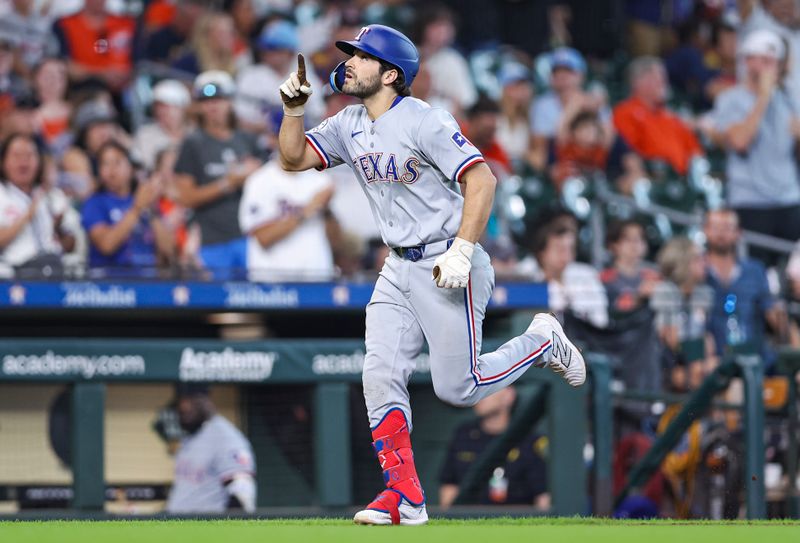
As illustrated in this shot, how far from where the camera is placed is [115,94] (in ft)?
36.9

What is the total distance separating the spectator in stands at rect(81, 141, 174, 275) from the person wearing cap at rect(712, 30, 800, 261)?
5.09 m

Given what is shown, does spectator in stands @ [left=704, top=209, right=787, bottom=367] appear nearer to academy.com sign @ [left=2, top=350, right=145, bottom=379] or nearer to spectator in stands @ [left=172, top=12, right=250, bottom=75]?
academy.com sign @ [left=2, top=350, right=145, bottom=379]

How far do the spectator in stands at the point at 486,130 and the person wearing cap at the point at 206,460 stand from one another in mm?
4075

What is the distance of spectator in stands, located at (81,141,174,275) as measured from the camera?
9.00m

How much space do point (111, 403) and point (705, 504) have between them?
3.34m

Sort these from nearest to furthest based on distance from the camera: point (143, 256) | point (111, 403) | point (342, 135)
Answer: point (342, 135)
point (111, 403)
point (143, 256)

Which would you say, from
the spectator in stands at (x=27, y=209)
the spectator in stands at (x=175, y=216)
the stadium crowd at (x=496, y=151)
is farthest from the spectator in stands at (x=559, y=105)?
the spectator in stands at (x=27, y=209)

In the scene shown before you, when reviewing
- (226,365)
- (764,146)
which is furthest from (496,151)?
(226,365)

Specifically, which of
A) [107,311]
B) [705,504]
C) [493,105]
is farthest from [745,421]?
[493,105]

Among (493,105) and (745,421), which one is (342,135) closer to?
(745,421)

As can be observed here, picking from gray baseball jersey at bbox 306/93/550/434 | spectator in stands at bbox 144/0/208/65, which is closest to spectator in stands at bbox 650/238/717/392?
gray baseball jersey at bbox 306/93/550/434

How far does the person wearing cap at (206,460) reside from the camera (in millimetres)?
7816

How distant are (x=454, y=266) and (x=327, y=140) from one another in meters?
0.91

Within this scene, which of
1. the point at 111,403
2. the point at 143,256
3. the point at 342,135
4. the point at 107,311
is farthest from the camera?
the point at 143,256
